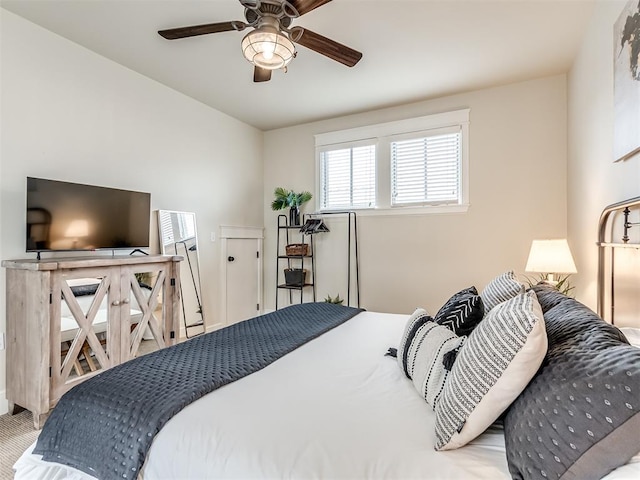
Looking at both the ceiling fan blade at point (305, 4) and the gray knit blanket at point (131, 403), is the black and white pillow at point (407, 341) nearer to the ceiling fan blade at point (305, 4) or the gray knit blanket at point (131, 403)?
the gray knit blanket at point (131, 403)

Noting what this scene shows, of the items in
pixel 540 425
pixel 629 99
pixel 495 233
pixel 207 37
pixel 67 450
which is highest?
pixel 207 37

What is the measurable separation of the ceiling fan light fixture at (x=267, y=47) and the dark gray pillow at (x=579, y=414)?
1798 mm

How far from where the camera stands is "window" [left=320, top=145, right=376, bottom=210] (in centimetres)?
425

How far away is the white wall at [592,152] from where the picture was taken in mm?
1989

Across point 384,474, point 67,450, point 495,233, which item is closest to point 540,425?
point 384,474

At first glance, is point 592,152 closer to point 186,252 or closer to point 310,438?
point 310,438

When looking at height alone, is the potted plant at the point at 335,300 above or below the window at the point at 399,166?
Result: below

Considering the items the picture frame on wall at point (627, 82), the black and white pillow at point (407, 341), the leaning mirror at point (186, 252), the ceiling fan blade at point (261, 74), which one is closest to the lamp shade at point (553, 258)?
the picture frame on wall at point (627, 82)

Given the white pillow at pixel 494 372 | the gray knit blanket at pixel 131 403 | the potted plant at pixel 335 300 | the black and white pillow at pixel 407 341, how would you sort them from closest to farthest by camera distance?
1. the white pillow at pixel 494 372
2. the gray knit blanket at pixel 131 403
3. the black and white pillow at pixel 407 341
4. the potted plant at pixel 335 300

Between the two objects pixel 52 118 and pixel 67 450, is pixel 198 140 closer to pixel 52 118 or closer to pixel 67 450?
pixel 52 118

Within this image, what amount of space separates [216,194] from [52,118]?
179 centimetres

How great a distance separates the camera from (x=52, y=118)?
2645 millimetres

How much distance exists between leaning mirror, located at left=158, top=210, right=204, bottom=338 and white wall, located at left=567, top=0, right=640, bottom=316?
11.8 feet

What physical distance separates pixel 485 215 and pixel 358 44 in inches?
83.3
